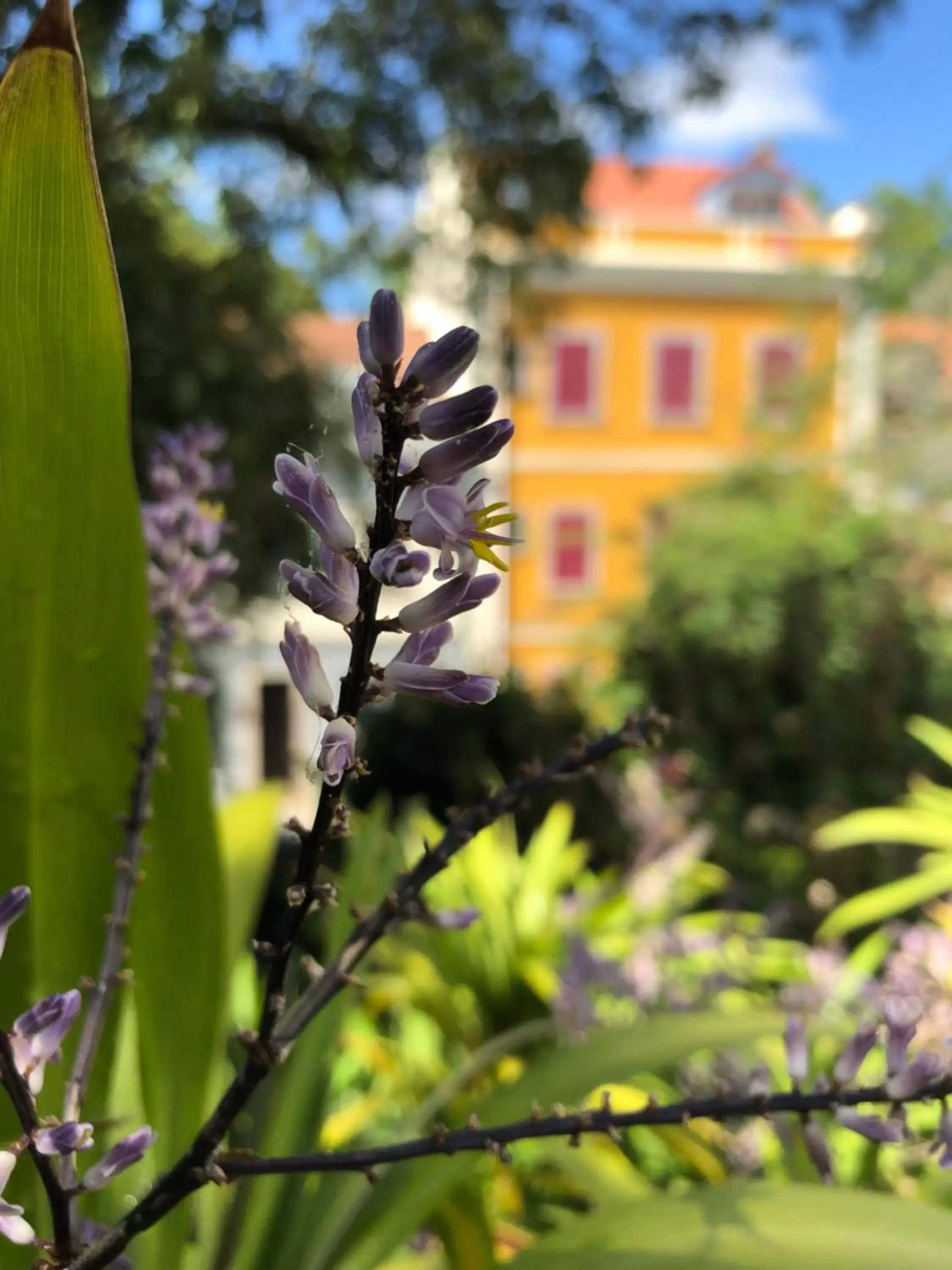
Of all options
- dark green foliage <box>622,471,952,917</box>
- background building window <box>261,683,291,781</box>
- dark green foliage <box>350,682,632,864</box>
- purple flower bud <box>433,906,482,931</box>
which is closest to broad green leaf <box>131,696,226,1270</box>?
purple flower bud <box>433,906,482,931</box>

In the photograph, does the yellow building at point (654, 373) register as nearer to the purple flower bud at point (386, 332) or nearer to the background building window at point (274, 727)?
the background building window at point (274, 727)

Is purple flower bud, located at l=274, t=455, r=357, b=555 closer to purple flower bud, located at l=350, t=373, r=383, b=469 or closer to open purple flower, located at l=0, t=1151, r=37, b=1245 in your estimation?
purple flower bud, located at l=350, t=373, r=383, b=469

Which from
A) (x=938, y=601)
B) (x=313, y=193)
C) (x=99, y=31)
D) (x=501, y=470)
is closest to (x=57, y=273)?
(x=99, y=31)

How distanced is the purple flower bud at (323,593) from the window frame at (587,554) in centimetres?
797

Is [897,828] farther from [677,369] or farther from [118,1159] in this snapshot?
[677,369]

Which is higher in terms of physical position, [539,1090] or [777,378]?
[777,378]

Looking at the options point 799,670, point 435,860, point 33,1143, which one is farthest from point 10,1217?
point 799,670

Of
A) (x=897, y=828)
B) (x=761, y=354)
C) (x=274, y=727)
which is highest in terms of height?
(x=761, y=354)

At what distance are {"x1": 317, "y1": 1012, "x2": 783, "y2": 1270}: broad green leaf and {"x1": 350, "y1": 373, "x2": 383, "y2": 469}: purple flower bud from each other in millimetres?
411

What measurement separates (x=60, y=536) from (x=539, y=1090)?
1.46 ft

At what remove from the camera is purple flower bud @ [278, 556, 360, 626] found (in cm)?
23

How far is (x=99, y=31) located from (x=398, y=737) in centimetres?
180

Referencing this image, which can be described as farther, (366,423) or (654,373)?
(654,373)

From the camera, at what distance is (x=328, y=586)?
0.76ft
